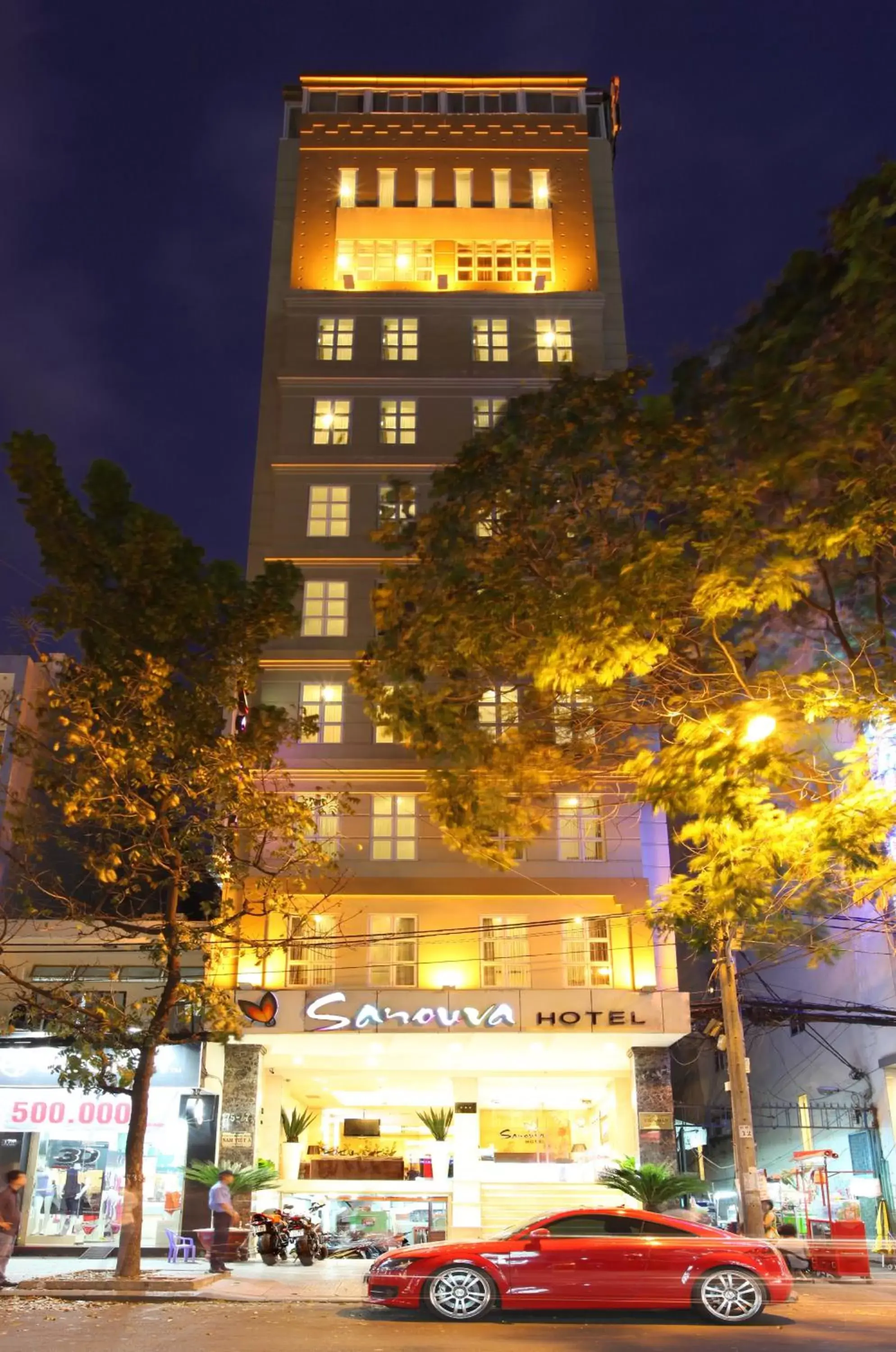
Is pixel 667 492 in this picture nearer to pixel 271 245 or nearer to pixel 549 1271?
pixel 549 1271

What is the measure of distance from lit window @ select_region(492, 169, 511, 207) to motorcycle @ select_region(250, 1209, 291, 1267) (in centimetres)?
2824

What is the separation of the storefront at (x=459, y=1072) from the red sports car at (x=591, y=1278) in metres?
10.8

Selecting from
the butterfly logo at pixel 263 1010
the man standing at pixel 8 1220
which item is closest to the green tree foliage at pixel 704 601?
the man standing at pixel 8 1220

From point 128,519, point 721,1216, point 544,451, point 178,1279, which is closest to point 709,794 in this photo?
point 544,451

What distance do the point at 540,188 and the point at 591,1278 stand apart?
31.1 meters

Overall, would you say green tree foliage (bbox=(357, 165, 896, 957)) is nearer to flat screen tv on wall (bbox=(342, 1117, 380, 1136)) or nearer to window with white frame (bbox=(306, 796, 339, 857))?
window with white frame (bbox=(306, 796, 339, 857))

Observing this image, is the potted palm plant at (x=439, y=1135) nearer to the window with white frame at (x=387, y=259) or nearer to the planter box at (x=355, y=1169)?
the planter box at (x=355, y=1169)

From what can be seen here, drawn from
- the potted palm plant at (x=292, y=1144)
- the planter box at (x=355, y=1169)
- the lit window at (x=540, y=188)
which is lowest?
the planter box at (x=355, y=1169)

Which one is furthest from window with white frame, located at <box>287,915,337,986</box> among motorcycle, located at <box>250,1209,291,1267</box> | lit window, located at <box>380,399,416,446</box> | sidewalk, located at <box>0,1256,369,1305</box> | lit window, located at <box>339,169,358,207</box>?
lit window, located at <box>339,169,358,207</box>

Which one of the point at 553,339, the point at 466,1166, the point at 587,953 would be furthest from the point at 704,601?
the point at 553,339

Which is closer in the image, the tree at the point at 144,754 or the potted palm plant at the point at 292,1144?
the tree at the point at 144,754

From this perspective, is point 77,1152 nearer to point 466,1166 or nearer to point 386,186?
point 466,1166

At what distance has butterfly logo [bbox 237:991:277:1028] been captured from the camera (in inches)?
992

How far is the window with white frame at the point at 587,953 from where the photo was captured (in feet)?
86.9
